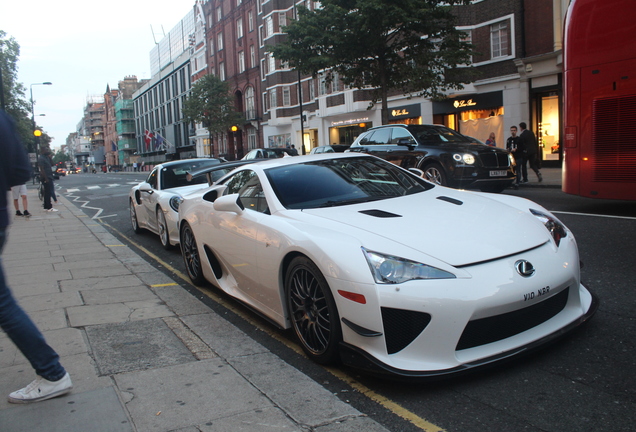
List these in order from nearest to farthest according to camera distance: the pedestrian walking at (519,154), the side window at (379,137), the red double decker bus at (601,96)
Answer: the red double decker bus at (601,96), the side window at (379,137), the pedestrian walking at (519,154)

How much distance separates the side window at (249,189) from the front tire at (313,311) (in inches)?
32.3

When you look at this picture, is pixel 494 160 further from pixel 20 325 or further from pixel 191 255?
pixel 20 325

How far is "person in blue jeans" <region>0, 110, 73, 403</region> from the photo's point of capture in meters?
2.86

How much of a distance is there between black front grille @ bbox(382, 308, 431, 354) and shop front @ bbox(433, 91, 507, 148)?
23842 millimetres

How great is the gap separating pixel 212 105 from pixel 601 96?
48.8 m

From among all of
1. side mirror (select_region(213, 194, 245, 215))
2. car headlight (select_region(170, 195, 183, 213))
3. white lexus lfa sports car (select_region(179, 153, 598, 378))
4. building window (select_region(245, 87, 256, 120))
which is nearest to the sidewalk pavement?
white lexus lfa sports car (select_region(179, 153, 598, 378))

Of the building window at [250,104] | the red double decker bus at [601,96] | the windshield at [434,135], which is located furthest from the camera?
the building window at [250,104]

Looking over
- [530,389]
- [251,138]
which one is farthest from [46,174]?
[251,138]

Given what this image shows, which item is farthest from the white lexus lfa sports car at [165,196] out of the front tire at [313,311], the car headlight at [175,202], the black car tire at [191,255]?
the front tire at [313,311]

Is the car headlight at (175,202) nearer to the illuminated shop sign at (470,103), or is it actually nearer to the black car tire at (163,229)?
the black car tire at (163,229)

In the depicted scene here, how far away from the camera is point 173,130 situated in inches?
3499

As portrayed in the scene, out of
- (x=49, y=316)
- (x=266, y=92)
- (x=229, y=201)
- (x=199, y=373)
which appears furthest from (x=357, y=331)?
(x=266, y=92)

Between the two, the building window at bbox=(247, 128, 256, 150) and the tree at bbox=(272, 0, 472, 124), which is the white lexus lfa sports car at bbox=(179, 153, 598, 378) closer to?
the tree at bbox=(272, 0, 472, 124)

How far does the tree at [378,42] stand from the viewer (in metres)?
18.6
